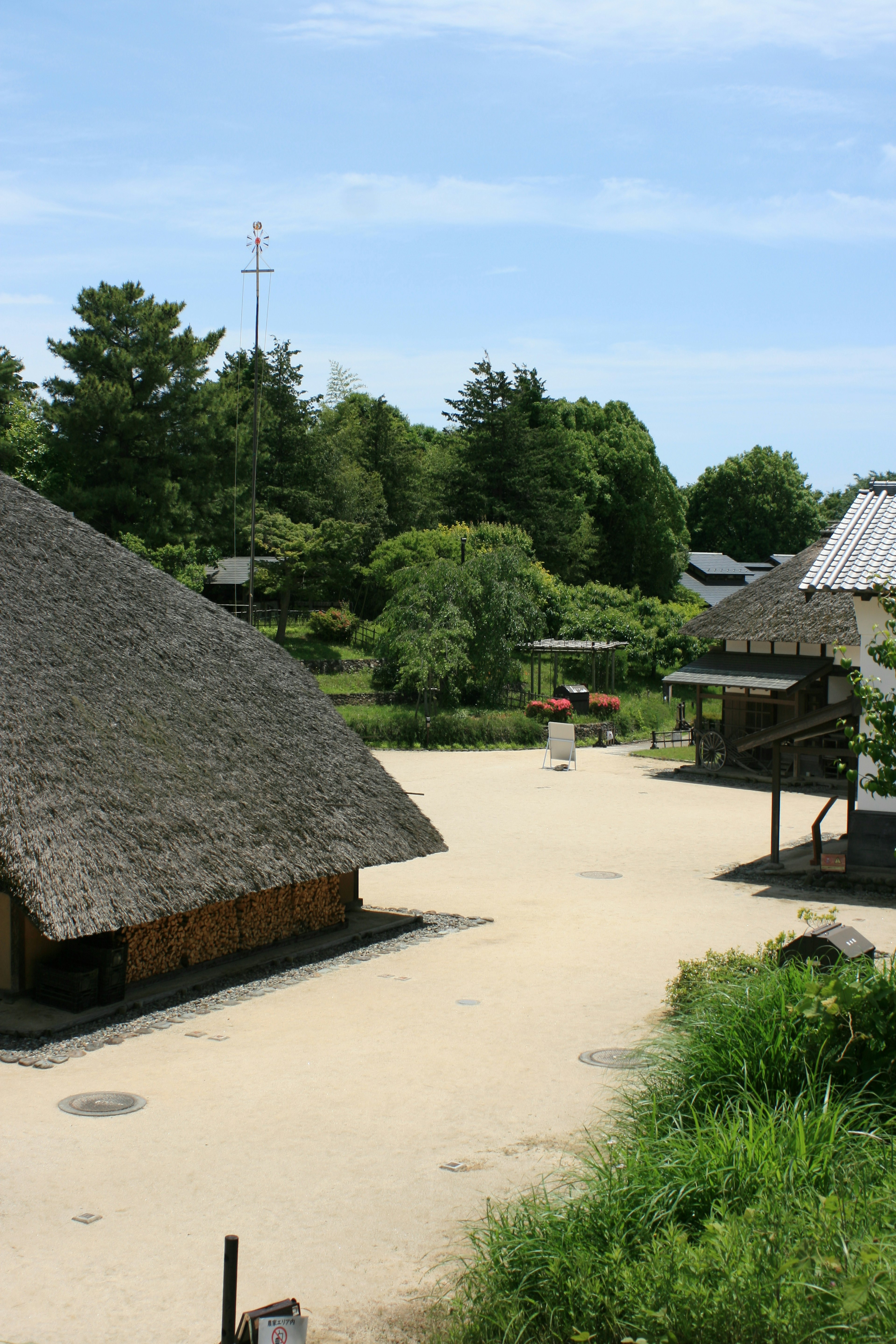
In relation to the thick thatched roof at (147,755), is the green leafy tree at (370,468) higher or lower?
higher

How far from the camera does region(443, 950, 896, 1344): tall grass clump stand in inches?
195

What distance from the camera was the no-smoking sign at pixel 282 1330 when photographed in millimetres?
4449

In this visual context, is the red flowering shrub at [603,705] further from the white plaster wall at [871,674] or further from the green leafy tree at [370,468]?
the white plaster wall at [871,674]

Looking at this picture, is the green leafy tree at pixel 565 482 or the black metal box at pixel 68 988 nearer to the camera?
the black metal box at pixel 68 988

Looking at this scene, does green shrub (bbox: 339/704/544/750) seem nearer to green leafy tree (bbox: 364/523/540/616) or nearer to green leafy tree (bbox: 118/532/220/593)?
green leafy tree (bbox: 118/532/220/593)

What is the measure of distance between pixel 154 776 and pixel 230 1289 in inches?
323

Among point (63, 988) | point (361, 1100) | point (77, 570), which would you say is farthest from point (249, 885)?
point (77, 570)

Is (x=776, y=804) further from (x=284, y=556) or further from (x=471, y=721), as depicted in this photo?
(x=284, y=556)

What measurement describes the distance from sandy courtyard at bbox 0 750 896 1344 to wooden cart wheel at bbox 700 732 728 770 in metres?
14.1

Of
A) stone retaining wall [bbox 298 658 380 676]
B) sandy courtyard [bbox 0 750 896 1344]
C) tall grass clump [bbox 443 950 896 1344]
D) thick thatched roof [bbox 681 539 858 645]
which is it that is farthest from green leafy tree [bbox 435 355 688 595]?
tall grass clump [bbox 443 950 896 1344]

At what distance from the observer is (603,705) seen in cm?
3934

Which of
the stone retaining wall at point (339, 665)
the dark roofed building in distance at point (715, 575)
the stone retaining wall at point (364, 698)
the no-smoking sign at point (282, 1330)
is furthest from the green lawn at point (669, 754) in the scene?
the dark roofed building in distance at point (715, 575)

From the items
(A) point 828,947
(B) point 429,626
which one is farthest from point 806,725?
(B) point 429,626

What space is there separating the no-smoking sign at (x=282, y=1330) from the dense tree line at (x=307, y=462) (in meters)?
37.4
